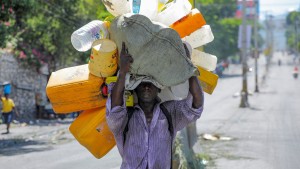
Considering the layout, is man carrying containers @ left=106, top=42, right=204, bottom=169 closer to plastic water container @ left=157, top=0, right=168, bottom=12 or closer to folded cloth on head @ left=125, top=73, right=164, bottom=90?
folded cloth on head @ left=125, top=73, right=164, bottom=90

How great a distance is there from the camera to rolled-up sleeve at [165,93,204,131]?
5.21 metres

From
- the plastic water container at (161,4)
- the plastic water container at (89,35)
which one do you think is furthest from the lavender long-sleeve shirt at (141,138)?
the plastic water container at (161,4)

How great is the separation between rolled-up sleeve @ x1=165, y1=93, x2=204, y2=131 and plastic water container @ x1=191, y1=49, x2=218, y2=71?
24.8 inches

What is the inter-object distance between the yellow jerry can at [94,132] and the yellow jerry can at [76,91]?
3.5 inches

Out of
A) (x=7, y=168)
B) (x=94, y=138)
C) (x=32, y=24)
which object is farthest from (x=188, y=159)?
(x=32, y=24)

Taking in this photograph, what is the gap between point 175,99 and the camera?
5.37 metres

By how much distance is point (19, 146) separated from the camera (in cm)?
1777

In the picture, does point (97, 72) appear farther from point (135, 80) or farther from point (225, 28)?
point (225, 28)

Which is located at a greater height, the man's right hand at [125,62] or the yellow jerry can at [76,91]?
the man's right hand at [125,62]

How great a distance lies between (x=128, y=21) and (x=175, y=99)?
82cm

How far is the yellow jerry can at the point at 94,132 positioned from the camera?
539 cm

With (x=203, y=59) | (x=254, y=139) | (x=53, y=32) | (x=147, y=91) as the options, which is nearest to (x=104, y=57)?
(x=147, y=91)

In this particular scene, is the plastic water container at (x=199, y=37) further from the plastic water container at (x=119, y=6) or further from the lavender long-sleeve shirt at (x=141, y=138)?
the lavender long-sleeve shirt at (x=141, y=138)

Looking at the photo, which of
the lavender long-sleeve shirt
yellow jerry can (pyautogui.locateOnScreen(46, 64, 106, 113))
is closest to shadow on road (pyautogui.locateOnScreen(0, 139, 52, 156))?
yellow jerry can (pyautogui.locateOnScreen(46, 64, 106, 113))
